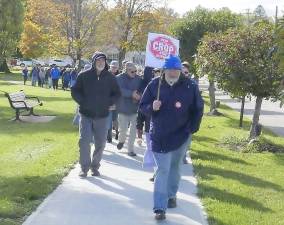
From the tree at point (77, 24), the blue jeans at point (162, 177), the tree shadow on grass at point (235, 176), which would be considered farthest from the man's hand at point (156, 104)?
the tree at point (77, 24)

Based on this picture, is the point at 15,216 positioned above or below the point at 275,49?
below

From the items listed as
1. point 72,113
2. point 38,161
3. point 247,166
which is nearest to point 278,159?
point 247,166

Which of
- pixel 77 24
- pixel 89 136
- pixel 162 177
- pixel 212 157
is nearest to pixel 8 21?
pixel 77 24

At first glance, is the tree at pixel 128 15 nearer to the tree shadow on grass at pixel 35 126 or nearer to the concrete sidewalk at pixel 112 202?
the tree shadow on grass at pixel 35 126

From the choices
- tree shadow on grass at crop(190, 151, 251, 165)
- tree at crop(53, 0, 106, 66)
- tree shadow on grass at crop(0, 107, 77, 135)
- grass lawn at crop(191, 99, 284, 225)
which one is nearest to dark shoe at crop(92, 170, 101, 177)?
grass lawn at crop(191, 99, 284, 225)

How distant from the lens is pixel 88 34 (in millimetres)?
28047

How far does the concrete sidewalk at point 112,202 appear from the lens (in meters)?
6.85

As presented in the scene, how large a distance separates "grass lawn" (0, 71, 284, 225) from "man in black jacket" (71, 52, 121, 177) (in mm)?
580

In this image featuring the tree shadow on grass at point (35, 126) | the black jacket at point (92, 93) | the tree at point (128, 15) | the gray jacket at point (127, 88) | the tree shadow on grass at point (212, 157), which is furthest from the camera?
the tree at point (128, 15)

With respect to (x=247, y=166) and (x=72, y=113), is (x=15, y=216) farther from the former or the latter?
(x=72, y=113)

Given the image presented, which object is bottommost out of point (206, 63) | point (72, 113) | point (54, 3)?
point (72, 113)

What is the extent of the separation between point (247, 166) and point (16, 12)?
14.5 meters

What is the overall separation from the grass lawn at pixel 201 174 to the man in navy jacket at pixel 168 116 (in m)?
0.78

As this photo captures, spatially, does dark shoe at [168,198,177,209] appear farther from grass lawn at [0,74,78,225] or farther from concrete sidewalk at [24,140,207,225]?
grass lawn at [0,74,78,225]
